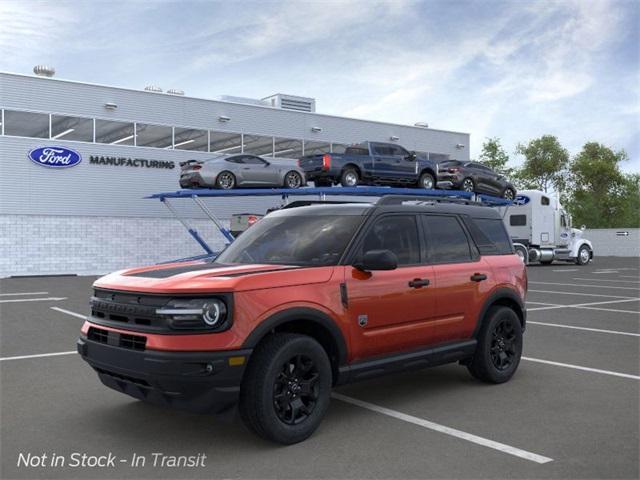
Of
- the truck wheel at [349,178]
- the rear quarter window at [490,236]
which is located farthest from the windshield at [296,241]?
the truck wheel at [349,178]

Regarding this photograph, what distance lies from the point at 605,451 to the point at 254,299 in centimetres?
270

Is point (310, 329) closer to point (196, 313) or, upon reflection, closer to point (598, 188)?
point (196, 313)

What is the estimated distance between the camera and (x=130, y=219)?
29219 mm

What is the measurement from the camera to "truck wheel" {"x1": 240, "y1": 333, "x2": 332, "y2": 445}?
4441mm

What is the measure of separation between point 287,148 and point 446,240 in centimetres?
2843

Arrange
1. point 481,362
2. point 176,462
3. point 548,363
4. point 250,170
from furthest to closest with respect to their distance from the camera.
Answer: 1. point 250,170
2. point 548,363
3. point 481,362
4. point 176,462

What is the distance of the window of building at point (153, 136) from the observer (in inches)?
1158

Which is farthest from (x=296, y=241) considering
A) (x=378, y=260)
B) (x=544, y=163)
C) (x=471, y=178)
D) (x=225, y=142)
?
(x=544, y=163)

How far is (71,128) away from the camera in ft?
90.7

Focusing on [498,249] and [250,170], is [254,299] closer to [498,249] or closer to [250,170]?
[498,249]

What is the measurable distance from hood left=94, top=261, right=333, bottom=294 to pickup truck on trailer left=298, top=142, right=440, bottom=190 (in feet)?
59.7

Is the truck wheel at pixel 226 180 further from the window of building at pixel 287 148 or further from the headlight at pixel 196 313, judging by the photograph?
the headlight at pixel 196 313

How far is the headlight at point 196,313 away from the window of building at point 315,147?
3066cm

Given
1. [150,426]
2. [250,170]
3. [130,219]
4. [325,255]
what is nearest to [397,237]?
[325,255]
